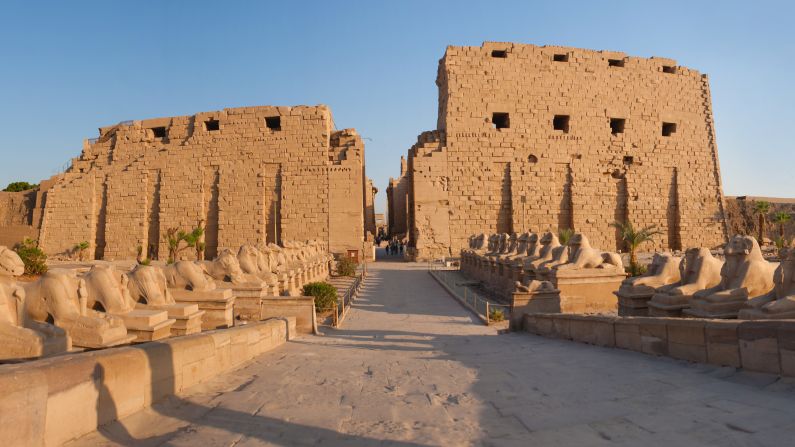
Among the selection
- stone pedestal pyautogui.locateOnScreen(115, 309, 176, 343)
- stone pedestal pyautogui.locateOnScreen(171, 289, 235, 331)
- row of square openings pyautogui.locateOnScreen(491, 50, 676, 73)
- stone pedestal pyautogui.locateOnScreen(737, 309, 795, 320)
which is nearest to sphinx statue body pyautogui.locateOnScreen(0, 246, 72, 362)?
stone pedestal pyautogui.locateOnScreen(115, 309, 176, 343)

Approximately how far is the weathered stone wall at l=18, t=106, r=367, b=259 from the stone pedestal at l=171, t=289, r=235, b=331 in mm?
16916

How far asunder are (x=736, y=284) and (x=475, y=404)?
412 centimetres

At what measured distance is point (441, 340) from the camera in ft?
22.6

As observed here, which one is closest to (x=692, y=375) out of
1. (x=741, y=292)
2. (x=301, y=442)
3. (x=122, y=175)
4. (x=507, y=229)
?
(x=741, y=292)

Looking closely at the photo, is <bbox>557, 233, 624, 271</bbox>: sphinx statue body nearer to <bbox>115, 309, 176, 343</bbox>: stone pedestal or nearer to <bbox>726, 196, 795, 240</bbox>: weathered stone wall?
<bbox>115, 309, 176, 343</bbox>: stone pedestal

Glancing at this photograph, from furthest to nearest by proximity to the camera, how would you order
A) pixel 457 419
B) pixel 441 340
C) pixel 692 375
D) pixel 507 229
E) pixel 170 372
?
pixel 507 229, pixel 441 340, pixel 692 375, pixel 170 372, pixel 457 419

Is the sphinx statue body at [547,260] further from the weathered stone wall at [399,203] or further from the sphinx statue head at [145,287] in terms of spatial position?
the weathered stone wall at [399,203]

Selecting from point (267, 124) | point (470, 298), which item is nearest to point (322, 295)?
point (470, 298)

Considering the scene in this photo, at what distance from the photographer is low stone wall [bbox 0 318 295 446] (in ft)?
6.36

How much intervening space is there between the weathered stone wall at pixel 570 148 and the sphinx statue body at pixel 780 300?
63.0ft

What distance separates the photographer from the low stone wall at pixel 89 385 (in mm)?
1938

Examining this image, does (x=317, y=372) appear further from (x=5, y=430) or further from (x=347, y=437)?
(x=5, y=430)

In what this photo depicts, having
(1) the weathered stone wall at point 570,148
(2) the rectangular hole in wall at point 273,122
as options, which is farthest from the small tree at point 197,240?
(1) the weathered stone wall at point 570,148

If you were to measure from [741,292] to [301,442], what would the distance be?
A: 519cm
